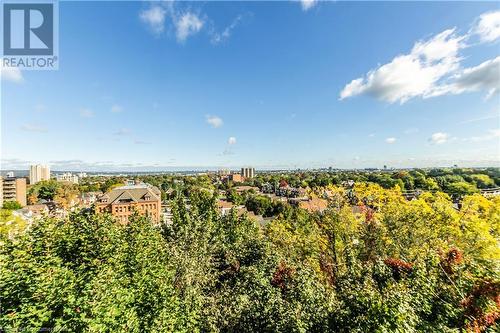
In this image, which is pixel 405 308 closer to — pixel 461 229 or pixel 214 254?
pixel 461 229

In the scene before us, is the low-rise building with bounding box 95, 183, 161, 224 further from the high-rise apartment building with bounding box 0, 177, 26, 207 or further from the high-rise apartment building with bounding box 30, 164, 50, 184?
the high-rise apartment building with bounding box 30, 164, 50, 184

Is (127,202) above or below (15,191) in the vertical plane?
above

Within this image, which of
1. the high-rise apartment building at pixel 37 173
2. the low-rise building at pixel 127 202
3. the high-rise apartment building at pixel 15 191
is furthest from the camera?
the high-rise apartment building at pixel 37 173

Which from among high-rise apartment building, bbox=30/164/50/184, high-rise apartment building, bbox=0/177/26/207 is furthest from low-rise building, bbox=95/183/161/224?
high-rise apartment building, bbox=30/164/50/184

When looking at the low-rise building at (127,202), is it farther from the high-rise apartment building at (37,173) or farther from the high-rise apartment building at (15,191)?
the high-rise apartment building at (37,173)

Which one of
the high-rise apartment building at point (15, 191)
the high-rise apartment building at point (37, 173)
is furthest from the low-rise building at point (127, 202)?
the high-rise apartment building at point (37, 173)

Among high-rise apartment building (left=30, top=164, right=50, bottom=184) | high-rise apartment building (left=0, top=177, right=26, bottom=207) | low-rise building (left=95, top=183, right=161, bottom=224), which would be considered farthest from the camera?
high-rise apartment building (left=30, top=164, right=50, bottom=184)

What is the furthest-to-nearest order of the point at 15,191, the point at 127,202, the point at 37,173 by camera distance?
1. the point at 37,173
2. the point at 15,191
3. the point at 127,202

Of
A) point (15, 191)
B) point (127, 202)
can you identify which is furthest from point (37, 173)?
point (127, 202)

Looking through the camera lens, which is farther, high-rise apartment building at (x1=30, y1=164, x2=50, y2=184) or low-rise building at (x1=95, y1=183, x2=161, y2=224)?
high-rise apartment building at (x1=30, y1=164, x2=50, y2=184)

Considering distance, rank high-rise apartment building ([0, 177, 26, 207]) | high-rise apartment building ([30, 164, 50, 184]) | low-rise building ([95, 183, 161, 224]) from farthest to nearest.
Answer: high-rise apartment building ([30, 164, 50, 184]) < high-rise apartment building ([0, 177, 26, 207]) < low-rise building ([95, 183, 161, 224])

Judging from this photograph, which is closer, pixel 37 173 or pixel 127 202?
pixel 127 202

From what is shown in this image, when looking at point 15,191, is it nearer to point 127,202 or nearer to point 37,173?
point 127,202
